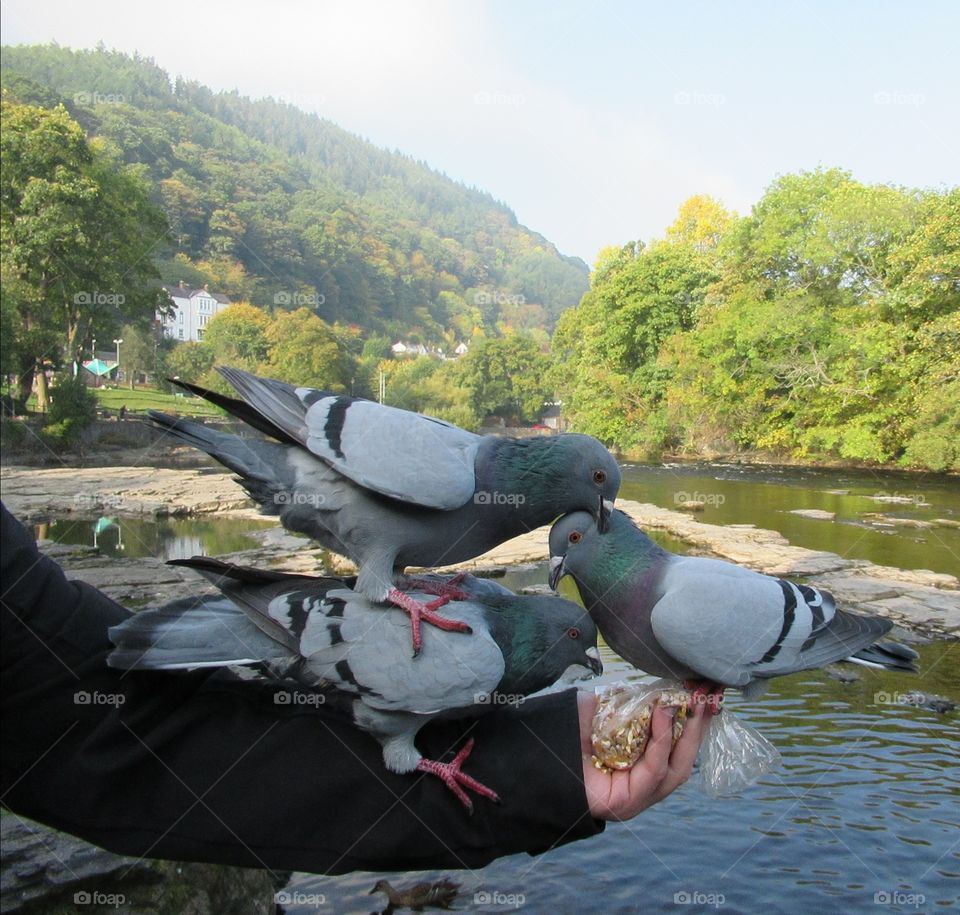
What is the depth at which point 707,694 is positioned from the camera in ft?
8.14

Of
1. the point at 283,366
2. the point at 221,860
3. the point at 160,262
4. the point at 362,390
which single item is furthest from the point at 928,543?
the point at 160,262

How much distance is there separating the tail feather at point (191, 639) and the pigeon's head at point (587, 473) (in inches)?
44.0

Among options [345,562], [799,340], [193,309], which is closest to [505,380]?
[799,340]

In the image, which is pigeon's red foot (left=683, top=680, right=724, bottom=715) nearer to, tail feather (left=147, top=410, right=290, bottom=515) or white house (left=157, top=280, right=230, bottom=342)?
tail feather (left=147, top=410, right=290, bottom=515)

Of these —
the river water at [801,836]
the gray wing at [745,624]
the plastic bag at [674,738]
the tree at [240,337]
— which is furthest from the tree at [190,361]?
the plastic bag at [674,738]

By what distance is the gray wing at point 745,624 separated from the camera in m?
2.70

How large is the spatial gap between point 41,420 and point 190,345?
44.4 feet

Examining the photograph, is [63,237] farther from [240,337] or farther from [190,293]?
[190,293]

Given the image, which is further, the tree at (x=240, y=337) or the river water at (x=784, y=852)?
the tree at (x=240, y=337)

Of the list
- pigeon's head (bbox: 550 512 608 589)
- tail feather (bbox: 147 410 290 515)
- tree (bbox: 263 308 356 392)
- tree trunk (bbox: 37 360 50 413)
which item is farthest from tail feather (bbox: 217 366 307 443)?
tree trunk (bbox: 37 360 50 413)

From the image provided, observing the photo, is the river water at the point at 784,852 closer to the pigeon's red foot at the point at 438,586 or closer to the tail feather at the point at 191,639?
the pigeon's red foot at the point at 438,586

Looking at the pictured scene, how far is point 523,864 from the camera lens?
518cm

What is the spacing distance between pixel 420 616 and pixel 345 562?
1091 centimetres

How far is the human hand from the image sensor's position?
73.1 inches
